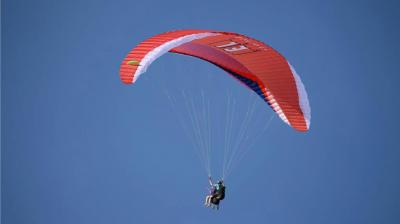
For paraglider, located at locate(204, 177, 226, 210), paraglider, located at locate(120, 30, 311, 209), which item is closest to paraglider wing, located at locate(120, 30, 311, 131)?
paraglider, located at locate(120, 30, 311, 209)

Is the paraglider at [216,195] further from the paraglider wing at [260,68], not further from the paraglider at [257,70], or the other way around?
the paraglider wing at [260,68]

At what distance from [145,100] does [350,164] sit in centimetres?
510

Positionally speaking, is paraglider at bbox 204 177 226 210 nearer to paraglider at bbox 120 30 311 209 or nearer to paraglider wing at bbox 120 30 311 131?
paraglider at bbox 120 30 311 209

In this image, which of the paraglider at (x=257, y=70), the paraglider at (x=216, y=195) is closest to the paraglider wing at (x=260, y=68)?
the paraglider at (x=257, y=70)

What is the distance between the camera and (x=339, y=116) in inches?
650

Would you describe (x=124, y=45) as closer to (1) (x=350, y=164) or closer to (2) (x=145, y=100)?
(2) (x=145, y=100)

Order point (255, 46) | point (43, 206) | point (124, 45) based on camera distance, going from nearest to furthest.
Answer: point (255, 46)
point (124, 45)
point (43, 206)

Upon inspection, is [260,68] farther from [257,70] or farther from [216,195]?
[216,195]

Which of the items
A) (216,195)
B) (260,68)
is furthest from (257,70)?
(216,195)

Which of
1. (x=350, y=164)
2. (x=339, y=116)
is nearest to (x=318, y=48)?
(x=339, y=116)

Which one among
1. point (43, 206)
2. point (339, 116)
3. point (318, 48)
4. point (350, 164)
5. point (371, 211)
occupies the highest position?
point (318, 48)

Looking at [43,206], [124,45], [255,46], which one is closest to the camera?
[255,46]

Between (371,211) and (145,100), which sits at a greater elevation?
(145,100)

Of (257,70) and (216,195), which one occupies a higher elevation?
(257,70)
